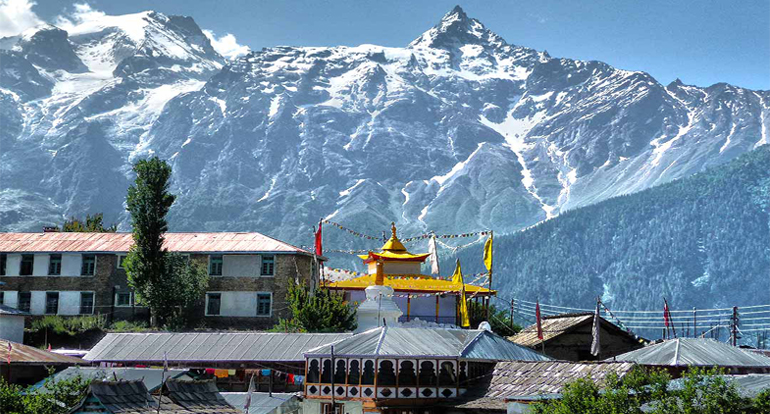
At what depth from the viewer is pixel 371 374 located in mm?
62688

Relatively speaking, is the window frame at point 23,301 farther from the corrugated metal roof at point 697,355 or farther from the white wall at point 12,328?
the corrugated metal roof at point 697,355

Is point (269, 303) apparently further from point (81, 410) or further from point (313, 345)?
point (81, 410)

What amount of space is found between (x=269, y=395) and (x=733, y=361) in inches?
1110

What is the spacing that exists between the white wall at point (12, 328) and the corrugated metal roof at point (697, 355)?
4484 centimetres

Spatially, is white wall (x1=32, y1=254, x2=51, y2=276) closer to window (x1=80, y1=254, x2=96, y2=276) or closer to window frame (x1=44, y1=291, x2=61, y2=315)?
window frame (x1=44, y1=291, x2=61, y2=315)

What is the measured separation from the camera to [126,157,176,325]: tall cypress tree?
296 ft

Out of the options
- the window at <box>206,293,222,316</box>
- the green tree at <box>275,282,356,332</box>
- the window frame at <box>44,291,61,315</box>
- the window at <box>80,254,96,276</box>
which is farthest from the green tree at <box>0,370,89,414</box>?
the window at <box>80,254,96,276</box>

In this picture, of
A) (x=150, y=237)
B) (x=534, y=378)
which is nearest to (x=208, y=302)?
(x=150, y=237)

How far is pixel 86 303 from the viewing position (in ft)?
309

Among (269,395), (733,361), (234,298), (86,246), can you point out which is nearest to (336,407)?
(269,395)

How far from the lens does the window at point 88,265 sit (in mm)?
95000

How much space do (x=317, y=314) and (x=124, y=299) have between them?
2064 centimetres

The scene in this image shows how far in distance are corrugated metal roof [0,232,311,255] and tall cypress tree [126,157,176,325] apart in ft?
10.4

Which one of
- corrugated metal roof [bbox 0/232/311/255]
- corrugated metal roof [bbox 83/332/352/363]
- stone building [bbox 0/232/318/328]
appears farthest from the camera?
corrugated metal roof [bbox 0/232/311/255]
